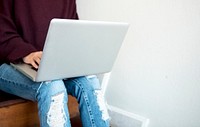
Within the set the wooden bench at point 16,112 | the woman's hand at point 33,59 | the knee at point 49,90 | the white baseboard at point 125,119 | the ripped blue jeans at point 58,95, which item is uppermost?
the woman's hand at point 33,59

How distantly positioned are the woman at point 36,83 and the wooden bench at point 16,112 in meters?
0.03

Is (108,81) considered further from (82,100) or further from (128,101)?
(82,100)

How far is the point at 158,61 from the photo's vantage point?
1.14 meters

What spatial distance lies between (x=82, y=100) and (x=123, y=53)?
0.43 m

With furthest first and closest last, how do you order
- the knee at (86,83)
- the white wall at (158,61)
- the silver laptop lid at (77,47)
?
1. the white wall at (158,61)
2. the knee at (86,83)
3. the silver laptop lid at (77,47)

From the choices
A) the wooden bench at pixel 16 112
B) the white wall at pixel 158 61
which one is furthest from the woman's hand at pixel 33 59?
the white wall at pixel 158 61

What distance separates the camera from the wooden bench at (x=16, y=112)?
86 centimetres

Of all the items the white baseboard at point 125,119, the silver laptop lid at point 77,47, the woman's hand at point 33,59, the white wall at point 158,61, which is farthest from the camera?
the white baseboard at point 125,119

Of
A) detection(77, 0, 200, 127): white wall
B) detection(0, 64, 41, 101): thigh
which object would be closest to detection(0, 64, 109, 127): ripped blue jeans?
detection(0, 64, 41, 101): thigh

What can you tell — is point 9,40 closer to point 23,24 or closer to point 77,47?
point 23,24

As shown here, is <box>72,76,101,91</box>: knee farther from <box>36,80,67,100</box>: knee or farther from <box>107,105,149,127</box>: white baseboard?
<box>107,105,149,127</box>: white baseboard

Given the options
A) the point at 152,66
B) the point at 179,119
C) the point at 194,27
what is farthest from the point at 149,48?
the point at 179,119

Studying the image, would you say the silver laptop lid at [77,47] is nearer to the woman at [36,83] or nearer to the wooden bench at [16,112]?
the woman at [36,83]

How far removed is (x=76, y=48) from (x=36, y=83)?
0.60ft
